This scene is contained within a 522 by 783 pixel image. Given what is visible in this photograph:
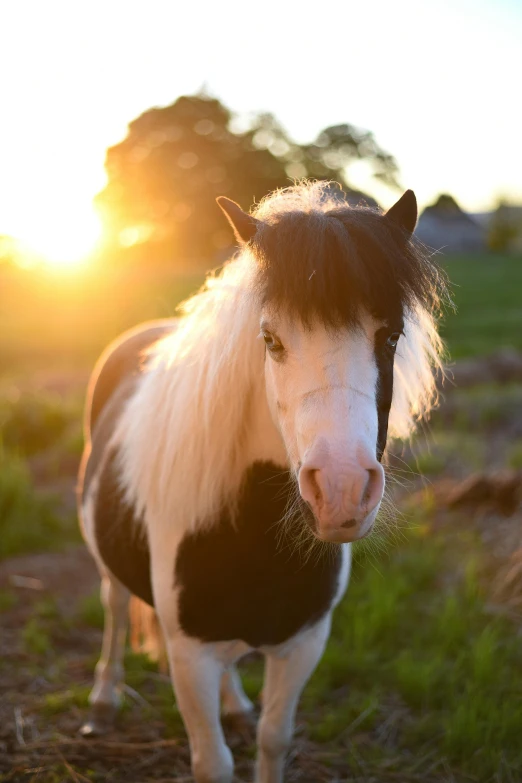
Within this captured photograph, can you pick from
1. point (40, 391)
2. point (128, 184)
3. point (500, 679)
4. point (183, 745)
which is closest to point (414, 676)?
point (500, 679)

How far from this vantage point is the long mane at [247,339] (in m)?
1.41

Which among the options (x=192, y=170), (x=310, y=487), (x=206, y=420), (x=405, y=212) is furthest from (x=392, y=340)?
(x=192, y=170)

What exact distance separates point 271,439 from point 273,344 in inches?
13.8

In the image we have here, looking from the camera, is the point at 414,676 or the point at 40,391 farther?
the point at 40,391

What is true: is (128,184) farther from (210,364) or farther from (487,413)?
(487,413)

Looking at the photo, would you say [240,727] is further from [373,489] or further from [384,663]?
[373,489]

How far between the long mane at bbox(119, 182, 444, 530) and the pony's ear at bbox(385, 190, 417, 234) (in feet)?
0.27

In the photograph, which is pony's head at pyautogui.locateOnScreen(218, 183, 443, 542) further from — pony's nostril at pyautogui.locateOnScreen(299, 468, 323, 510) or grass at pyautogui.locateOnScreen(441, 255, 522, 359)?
grass at pyautogui.locateOnScreen(441, 255, 522, 359)

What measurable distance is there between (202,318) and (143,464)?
1.76 ft

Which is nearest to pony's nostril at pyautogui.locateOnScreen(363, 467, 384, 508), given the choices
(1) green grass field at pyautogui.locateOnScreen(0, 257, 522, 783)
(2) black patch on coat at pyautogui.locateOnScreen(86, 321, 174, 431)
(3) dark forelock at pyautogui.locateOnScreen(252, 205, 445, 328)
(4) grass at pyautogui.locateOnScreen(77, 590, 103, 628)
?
(3) dark forelock at pyautogui.locateOnScreen(252, 205, 445, 328)

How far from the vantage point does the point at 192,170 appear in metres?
4.74

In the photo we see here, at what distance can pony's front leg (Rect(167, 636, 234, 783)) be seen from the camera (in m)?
1.88

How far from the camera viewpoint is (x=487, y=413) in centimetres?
682

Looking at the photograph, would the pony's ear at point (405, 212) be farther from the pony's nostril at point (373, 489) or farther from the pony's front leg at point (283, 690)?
the pony's front leg at point (283, 690)
